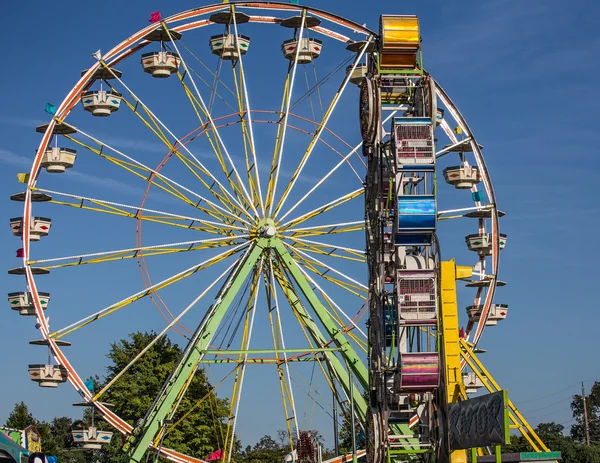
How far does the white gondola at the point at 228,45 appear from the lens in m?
39.4

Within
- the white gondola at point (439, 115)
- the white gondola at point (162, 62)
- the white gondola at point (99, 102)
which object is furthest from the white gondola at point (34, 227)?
the white gondola at point (439, 115)

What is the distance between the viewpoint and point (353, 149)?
3956cm

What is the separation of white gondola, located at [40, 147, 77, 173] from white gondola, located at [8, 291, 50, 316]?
14.3 ft

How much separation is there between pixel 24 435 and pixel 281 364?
1702 centimetres

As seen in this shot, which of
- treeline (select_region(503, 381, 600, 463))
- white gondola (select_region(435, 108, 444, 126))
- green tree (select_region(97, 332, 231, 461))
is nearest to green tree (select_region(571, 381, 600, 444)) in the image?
treeline (select_region(503, 381, 600, 463))

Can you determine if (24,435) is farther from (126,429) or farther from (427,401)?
(126,429)

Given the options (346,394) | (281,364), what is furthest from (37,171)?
(346,394)

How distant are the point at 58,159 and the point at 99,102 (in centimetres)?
241

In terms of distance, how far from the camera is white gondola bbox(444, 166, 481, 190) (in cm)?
4091

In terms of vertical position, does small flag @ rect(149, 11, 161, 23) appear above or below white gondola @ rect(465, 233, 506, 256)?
above

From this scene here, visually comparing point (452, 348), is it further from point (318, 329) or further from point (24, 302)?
point (24, 302)

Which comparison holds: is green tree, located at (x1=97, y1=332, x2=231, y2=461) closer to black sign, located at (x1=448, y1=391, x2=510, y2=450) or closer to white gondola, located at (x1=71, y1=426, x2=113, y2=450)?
white gondola, located at (x1=71, y1=426, x2=113, y2=450)

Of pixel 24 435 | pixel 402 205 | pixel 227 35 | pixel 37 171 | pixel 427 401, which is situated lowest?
pixel 24 435

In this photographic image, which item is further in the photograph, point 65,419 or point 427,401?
point 65,419
